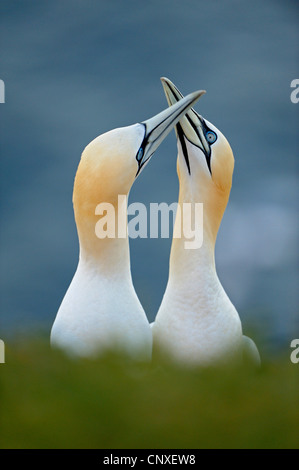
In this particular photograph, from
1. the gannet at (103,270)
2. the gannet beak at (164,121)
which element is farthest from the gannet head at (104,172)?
the gannet beak at (164,121)

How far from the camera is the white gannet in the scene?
3605mm

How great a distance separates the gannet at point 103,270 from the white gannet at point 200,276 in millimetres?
243

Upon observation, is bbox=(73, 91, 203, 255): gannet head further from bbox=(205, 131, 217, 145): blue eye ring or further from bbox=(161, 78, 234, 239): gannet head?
bbox=(205, 131, 217, 145): blue eye ring

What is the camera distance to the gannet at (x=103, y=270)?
3.33 metres

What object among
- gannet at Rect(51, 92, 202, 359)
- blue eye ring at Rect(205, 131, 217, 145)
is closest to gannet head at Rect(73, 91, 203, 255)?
gannet at Rect(51, 92, 202, 359)

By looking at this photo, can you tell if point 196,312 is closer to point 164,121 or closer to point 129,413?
point 164,121

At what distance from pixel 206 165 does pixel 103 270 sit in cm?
97

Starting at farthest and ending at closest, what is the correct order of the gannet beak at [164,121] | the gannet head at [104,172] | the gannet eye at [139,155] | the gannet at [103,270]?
1. the gannet beak at [164,121]
2. the gannet eye at [139,155]
3. the gannet head at [104,172]
4. the gannet at [103,270]

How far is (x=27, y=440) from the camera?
153 cm

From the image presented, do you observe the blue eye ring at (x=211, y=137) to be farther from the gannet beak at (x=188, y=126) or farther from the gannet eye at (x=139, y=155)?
the gannet eye at (x=139, y=155)

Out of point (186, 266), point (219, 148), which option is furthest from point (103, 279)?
point (219, 148)

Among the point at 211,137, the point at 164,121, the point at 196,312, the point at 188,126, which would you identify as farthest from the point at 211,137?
the point at 196,312
